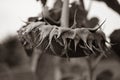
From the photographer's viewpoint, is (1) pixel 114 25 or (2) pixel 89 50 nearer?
(2) pixel 89 50

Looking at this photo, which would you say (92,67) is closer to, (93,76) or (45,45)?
(93,76)

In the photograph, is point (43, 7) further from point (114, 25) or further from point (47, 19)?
point (114, 25)

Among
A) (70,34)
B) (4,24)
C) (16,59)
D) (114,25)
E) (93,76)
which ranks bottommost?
(16,59)

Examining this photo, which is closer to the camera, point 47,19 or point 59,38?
point 59,38

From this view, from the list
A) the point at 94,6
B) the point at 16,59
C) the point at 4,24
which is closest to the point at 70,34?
the point at 94,6

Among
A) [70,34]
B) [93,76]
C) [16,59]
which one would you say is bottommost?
[16,59]

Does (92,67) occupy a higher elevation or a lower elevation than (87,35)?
lower

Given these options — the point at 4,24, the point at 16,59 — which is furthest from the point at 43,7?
the point at 16,59

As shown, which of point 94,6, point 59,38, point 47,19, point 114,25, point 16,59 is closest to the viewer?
point 59,38

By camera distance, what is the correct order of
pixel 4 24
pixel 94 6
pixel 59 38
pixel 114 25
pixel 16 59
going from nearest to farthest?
pixel 59 38, pixel 114 25, pixel 94 6, pixel 4 24, pixel 16 59
